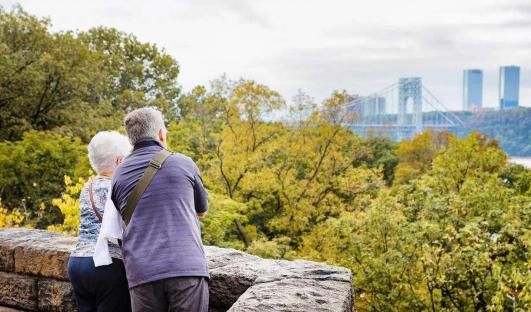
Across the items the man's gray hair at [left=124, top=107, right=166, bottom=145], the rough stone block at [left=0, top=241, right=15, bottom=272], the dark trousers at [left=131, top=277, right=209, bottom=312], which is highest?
the man's gray hair at [left=124, top=107, right=166, bottom=145]

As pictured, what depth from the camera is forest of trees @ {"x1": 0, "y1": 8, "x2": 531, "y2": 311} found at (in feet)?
36.1

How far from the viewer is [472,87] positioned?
618ft

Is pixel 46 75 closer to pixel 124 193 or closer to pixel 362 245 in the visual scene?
pixel 362 245

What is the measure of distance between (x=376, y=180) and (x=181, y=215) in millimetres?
20723

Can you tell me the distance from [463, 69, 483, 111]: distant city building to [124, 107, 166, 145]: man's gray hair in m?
187

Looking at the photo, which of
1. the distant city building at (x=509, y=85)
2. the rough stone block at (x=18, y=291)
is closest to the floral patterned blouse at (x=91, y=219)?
the rough stone block at (x=18, y=291)

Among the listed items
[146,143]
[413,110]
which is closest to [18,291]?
[146,143]

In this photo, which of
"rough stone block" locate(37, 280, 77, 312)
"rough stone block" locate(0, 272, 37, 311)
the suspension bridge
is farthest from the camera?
the suspension bridge

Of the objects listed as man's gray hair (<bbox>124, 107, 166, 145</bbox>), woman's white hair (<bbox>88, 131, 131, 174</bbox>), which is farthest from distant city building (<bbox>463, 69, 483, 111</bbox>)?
man's gray hair (<bbox>124, 107, 166, 145</bbox>)

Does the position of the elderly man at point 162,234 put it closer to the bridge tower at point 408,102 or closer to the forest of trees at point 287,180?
the forest of trees at point 287,180

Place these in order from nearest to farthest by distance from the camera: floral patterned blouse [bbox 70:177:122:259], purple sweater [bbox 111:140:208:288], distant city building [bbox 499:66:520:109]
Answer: purple sweater [bbox 111:140:208:288], floral patterned blouse [bbox 70:177:122:259], distant city building [bbox 499:66:520:109]

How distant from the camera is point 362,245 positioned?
39.7 feet

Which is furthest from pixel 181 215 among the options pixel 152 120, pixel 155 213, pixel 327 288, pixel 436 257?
pixel 436 257

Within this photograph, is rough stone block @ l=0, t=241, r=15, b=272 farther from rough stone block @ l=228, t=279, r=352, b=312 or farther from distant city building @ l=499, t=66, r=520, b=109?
distant city building @ l=499, t=66, r=520, b=109
